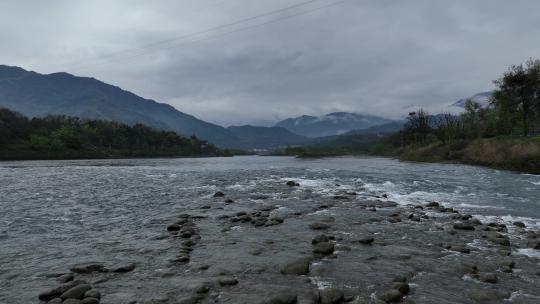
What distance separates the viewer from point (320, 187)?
41812mm

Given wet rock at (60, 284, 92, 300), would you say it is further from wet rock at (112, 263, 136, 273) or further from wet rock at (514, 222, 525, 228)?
wet rock at (514, 222, 525, 228)

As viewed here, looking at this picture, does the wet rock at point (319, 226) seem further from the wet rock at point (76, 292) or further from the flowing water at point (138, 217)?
the wet rock at point (76, 292)

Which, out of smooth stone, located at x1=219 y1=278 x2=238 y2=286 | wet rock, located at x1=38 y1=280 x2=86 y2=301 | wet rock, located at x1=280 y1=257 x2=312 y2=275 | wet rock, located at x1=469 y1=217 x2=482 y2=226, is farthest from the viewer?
wet rock, located at x1=469 y1=217 x2=482 y2=226

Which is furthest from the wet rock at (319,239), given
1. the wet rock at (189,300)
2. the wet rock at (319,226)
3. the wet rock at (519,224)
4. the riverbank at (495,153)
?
the riverbank at (495,153)

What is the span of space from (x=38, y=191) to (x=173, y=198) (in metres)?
15.7

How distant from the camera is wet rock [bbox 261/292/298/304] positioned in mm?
11039

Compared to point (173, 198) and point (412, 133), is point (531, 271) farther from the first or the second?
point (412, 133)

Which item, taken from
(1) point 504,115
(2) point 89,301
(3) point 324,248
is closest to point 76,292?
(2) point 89,301

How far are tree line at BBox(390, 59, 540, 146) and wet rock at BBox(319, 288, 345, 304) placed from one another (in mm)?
83390

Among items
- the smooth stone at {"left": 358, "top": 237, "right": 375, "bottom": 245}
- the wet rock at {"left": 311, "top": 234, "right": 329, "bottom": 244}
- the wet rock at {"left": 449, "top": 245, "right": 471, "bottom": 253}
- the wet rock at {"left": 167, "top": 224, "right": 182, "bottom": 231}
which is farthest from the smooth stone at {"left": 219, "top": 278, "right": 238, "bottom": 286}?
the wet rock at {"left": 449, "top": 245, "right": 471, "bottom": 253}

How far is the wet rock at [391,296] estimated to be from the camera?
11.3 meters

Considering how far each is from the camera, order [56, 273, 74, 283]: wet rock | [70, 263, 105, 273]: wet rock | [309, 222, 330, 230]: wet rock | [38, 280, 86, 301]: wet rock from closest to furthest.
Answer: [38, 280, 86, 301]: wet rock → [56, 273, 74, 283]: wet rock → [70, 263, 105, 273]: wet rock → [309, 222, 330, 230]: wet rock

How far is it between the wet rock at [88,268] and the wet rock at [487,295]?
528 inches

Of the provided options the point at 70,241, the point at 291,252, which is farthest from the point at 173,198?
the point at 291,252
